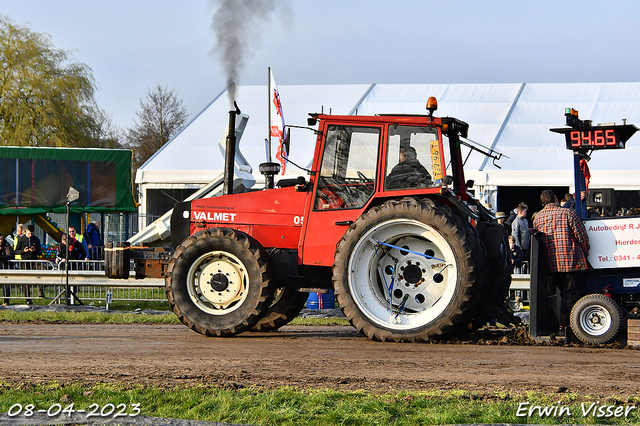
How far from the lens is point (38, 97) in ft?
103

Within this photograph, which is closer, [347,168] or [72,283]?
[347,168]

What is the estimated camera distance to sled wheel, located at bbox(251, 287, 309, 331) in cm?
886

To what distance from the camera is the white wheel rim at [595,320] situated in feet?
24.6

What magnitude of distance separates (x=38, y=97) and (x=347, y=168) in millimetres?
26918

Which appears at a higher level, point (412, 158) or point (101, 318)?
point (412, 158)

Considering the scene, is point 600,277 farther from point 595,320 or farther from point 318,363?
point 318,363

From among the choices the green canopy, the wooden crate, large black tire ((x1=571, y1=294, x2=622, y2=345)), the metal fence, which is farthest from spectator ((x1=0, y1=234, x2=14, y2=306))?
the wooden crate

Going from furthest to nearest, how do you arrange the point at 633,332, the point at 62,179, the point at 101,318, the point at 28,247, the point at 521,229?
the point at 62,179 → the point at 28,247 → the point at 521,229 → the point at 101,318 → the point at 633,332

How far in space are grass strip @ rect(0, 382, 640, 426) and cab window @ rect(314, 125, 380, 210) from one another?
3155mm

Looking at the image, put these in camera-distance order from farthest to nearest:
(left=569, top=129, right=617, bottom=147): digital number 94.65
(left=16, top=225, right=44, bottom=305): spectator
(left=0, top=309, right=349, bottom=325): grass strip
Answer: (left=16, top=225, right=44, bottom=305): spectator → (left=0, top=309, right=349, bottom=325): grass strip → (left=569, top=129, right=617, bottom=147): digital number 94.65

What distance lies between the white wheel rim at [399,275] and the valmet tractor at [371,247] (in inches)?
0.4

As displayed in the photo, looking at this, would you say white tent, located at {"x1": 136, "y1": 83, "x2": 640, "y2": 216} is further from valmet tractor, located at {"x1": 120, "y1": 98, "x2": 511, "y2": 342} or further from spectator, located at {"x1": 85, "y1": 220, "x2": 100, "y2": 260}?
valmet tractor, located at {"x1": 120, "y1": 98, "x2": 511, "y2": 342}

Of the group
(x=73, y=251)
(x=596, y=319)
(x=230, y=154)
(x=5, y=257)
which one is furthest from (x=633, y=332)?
(x=5, y=257)

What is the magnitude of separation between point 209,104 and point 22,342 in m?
15.5
